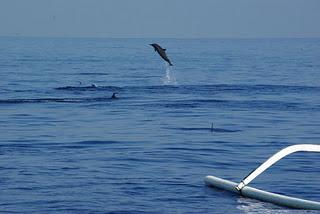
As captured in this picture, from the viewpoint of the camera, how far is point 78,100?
52.8 meters

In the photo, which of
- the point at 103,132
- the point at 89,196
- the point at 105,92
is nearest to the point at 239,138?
the point at 103,132

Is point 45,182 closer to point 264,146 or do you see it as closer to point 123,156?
point 123,156

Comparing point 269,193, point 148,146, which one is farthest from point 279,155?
point 148,146

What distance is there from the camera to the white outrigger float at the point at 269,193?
21.0 meters

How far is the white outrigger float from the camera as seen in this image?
21.0 metres

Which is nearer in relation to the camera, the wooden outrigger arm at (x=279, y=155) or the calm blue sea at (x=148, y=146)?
the wooden outrigger arm at (x=279, y=155)

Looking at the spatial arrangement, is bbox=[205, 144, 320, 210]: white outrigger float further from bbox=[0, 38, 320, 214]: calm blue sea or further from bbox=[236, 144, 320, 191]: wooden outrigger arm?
bbox=[0, 38, 320, 214]: calm blue sea

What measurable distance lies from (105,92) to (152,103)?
943 cm

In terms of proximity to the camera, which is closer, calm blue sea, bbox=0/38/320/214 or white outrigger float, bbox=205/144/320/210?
white outrigger float, bbox=205/144/320/210

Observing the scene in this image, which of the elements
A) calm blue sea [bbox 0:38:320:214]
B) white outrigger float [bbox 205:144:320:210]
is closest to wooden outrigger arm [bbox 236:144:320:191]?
white outrigger float [bbox 205:144:320:210]

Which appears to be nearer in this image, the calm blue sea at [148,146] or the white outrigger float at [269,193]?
the white outrigger float at [269,193]

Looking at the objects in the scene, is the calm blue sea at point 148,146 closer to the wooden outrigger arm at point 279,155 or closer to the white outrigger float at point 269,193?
the white outrigger float at point 269,193

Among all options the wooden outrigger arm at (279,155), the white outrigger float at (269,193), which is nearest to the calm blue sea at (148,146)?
the white outrigger float at (269,193)

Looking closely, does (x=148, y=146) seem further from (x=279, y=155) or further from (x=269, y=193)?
(x=279, y=155)
